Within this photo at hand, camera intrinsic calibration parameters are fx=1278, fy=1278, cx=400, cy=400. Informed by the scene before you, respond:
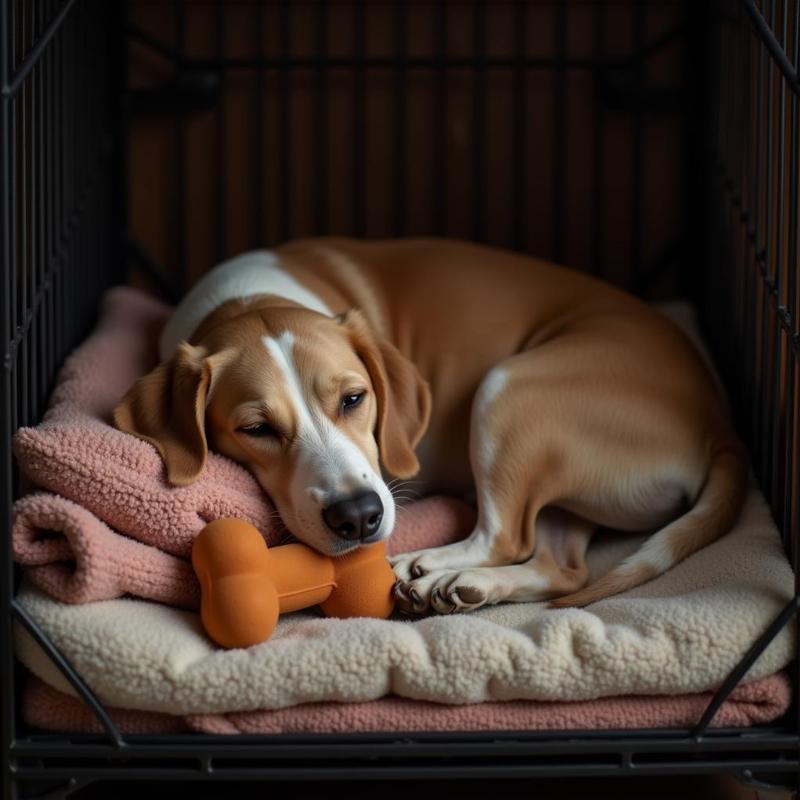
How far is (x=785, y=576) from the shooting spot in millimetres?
2156

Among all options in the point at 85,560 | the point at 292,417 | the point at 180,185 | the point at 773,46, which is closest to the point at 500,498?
the point at 292,417

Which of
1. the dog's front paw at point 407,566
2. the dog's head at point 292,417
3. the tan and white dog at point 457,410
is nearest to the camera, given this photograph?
the dog's head at point 292,417

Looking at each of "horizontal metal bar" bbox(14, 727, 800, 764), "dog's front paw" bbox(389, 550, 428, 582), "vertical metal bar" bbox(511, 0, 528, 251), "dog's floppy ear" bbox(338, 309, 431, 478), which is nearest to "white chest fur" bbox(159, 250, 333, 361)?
"dog's floppy ear" bbox(338, 309, 431, 478)

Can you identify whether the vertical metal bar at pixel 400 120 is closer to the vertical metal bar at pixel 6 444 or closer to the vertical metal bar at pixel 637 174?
the vertical metal bar at pixel 637 174

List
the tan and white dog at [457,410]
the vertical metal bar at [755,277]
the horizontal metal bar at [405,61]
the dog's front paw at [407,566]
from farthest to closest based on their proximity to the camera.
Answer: the horizontal metal bar at [405,61], the vertical metal bar at [755,277], the dog's front paw at [407,566], the tan and white dog at [457,410]

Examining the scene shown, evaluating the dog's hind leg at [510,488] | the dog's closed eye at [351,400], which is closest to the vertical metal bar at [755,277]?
the dog's hind leg at [510,488]

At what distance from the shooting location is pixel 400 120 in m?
3.38

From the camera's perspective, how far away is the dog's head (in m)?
2.14

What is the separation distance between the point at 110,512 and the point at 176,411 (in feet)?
0.86

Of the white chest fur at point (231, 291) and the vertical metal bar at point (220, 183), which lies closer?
the white chest fur at point (231, 291)

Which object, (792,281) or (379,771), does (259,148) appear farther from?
(379,771)

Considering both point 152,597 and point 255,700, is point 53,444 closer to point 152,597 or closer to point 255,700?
point 152,597

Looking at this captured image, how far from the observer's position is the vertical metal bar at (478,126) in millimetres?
3281

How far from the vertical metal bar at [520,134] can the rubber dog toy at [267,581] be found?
55.9 inches
